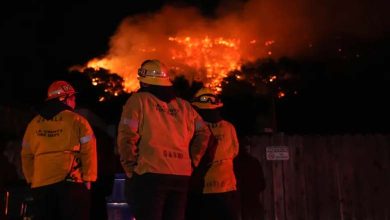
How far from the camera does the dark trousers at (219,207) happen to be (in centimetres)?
545

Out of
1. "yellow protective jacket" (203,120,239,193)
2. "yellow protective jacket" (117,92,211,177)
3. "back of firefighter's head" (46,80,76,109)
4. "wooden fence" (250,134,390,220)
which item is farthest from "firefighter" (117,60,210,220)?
"wooden fence" (250,134,390,220)

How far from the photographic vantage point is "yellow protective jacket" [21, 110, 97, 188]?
4.73 m

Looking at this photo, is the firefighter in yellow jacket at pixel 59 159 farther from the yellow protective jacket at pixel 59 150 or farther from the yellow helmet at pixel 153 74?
the yellow helmet at pixel 153 74

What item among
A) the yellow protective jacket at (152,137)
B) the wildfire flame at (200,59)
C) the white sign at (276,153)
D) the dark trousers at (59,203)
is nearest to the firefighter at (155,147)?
the yellow protective jacket at (152,137)

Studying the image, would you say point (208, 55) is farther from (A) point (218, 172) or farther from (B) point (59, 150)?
(B) point (59, 150)

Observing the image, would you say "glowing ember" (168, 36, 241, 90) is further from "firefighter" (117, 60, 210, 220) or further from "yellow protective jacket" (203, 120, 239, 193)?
"firefighter" (117, 60, 210, 220)

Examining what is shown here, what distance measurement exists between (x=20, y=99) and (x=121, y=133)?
19572 mm

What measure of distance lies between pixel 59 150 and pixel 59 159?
100 mm

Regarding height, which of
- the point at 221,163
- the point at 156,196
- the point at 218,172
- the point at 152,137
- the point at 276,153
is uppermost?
the point at 152,137

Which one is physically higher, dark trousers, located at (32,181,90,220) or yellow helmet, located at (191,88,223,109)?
yellow helmet, located at (191,88,223,109)

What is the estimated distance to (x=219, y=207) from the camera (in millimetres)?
5469

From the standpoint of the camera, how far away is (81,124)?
4977 millimetres

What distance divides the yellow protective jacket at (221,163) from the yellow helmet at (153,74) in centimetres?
186

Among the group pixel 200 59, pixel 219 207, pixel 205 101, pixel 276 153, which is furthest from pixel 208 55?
pixel 219 207
